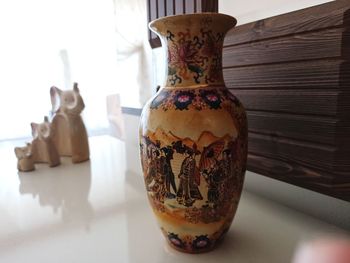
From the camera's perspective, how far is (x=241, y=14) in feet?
2.44

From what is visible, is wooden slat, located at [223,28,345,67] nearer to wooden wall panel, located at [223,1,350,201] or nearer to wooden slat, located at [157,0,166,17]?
wooden wall panel, located at [223,1,350,201]

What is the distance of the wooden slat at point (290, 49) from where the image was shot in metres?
0.52

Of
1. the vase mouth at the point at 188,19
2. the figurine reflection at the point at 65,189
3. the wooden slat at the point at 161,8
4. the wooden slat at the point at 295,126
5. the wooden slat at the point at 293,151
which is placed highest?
the wooden slat at the point at 161,8

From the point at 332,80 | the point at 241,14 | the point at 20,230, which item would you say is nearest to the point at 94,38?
the point at 241,14

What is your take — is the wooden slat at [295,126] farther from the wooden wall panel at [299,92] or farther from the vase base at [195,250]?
the vase base at [195,250]

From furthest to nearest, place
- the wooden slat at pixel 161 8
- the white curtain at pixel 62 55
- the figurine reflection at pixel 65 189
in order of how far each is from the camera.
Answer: the white curtain at pixel 62 55, the wooden slat at pixel 161 8, the figurine reflection at pixel 65 189

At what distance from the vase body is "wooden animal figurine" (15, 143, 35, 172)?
70 cm

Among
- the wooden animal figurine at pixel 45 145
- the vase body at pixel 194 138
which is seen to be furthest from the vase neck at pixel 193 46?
the wooden animal figurine at pixel 45 145

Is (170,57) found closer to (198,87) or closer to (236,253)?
(198,87)

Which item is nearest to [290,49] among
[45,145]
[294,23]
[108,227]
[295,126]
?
[294,23]

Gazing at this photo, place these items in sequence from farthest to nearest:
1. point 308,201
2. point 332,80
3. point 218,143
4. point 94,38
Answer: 1. point 94,38
2. point 308,201
3. point 332,80
4. point 218,143

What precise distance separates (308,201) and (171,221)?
357mm

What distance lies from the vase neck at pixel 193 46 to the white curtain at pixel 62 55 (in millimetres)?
994

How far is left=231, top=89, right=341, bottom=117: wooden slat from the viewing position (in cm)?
54
